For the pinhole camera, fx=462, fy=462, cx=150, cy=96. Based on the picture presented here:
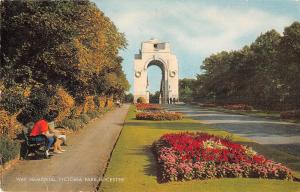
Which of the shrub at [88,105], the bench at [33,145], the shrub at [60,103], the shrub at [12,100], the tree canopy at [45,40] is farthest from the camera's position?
the shrub at [88,105]

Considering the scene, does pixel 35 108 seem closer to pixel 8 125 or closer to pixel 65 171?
pixel 8 125

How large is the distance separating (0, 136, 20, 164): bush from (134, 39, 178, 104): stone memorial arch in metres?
83.7

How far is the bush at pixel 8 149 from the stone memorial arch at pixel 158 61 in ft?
275

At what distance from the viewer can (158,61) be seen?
4008 inches

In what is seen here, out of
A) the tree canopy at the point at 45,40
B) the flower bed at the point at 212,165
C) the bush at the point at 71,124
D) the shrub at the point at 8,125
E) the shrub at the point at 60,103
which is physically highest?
the tree canopy at the point at 45,40

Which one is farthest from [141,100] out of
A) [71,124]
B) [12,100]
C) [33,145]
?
[33,145]

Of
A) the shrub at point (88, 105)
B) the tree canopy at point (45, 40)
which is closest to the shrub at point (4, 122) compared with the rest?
the tree canopy at point (45, 40)

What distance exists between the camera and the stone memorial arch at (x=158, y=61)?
98625 mm

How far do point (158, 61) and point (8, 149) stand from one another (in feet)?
292

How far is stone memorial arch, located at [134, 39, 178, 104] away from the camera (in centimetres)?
9862

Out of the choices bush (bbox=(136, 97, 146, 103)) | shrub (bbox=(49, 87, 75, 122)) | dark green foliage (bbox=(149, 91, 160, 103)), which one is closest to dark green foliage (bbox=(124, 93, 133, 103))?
dark green foliage (bbox=(149, 91, 160, 103))

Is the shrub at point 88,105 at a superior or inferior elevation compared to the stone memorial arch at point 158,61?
inferior

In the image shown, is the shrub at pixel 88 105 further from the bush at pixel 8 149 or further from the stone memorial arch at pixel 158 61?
the stone memorial arch at pixel 158 61

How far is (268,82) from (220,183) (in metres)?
49.1
